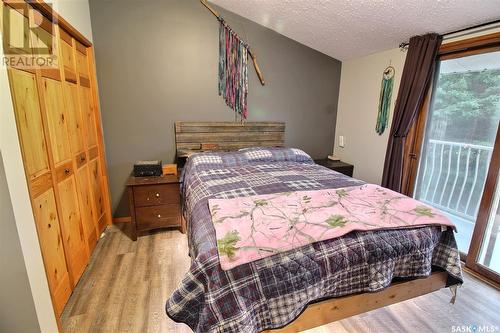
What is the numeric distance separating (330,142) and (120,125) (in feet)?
9.09

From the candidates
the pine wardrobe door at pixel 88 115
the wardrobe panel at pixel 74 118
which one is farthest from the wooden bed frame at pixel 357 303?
the pine wardrobe door at pixel 88 115

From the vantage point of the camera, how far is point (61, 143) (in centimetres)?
177

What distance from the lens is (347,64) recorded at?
10.9 feet

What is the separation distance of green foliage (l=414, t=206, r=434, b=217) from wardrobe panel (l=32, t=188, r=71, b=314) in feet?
7.23

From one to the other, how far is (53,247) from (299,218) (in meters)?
1.54

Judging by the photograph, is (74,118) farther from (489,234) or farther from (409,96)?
(489,234)

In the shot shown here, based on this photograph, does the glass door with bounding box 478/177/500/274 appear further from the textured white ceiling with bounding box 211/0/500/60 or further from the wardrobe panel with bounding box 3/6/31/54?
the wardrobe panel with bounding box 3/6/31/54

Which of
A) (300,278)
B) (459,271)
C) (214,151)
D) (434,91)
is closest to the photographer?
(300,278)

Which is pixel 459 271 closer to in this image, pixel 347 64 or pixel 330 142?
pixel 330 142

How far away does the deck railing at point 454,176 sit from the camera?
2.32 meters

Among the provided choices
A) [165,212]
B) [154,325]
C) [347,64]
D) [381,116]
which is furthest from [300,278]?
[347,64]
